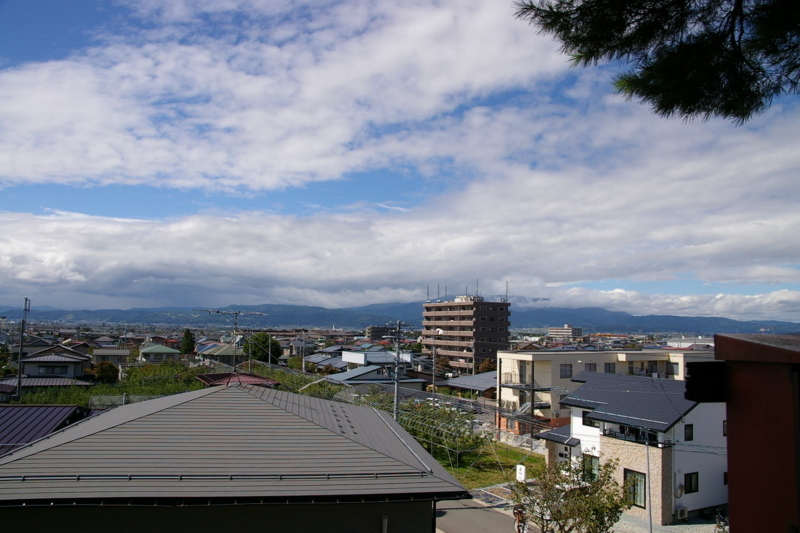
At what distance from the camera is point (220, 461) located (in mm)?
5301

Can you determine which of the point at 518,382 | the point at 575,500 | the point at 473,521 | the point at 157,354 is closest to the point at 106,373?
the point at 157,354

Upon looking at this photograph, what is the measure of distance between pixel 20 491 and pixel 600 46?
692 centimetres

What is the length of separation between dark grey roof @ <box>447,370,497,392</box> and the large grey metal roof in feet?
97.7

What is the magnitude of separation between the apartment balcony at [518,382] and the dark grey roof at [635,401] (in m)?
9.62

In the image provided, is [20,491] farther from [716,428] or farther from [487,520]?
[716,428]

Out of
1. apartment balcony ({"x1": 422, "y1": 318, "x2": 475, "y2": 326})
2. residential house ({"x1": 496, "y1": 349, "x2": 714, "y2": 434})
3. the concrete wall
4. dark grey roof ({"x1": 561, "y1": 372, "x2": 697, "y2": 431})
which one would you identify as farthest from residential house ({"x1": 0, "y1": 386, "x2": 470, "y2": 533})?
apartment balcony ({"x1": 422, "y1": 318, "x2": 475, "y2": 326})

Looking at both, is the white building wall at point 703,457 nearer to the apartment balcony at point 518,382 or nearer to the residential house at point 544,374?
the residential house at point 544,374

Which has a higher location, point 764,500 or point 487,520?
point 764,500

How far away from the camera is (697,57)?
4.72 m

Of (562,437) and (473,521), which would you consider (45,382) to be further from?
(562,437)

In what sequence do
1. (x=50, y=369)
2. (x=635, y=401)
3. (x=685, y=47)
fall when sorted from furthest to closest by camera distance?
(x=50, y=369)
(x=635, y=401)
(x=685, y=47)

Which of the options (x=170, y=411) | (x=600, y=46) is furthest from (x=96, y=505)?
(x=600, y=46)

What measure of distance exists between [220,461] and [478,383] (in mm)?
33029

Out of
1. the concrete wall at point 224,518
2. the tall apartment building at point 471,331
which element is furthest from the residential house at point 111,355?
the concrete wall at point 224,518
